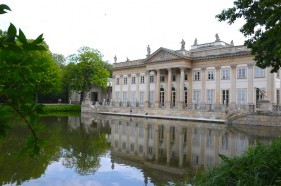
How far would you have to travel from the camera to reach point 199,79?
42.8m

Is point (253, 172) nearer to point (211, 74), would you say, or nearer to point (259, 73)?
point (259, 73)

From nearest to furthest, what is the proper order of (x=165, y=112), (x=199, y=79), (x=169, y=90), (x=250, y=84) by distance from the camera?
(x=250, y=84) < (x=165, y=112) < (x=199, y=79) < (x=169, y=90)


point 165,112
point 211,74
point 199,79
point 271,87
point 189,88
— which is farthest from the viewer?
point 189,88

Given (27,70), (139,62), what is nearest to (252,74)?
(139,62)

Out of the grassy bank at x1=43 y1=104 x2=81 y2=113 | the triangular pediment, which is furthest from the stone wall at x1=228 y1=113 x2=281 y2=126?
the grassy bank at x1=43 y1=104 x2=81 y2=113

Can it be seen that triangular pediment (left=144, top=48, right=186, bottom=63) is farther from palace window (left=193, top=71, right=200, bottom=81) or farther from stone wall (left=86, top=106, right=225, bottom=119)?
stone wall (left=86, top=106, right=225, bottom=119)

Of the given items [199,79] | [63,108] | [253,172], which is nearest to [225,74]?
[199,79]

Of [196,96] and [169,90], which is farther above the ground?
[169,90]

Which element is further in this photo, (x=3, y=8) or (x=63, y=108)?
(x=63, y=108)

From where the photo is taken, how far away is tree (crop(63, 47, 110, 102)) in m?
55.7

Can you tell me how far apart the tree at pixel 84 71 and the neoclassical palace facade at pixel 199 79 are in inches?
215

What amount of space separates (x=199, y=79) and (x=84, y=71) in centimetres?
2390

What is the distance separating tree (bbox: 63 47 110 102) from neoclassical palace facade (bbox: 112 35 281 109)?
5473mm

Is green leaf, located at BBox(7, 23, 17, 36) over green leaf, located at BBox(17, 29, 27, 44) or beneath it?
over
